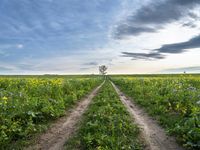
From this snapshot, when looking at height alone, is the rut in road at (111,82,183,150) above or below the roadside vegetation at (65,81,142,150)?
below

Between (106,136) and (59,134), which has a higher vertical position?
(106,136)

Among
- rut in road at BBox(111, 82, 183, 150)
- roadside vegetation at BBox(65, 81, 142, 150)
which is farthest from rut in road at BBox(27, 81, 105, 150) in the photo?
rut in road at BBox(111, 82, 183, 150)

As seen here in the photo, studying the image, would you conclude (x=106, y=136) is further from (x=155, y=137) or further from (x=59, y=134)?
(x=59, y=134)

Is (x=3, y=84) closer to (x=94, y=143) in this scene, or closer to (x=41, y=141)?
(x=41, y=141)

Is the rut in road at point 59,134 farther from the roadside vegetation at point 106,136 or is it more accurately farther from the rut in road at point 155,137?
the rut in road at point 155,137

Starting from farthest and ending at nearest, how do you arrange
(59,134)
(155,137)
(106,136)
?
1. (59,134)
2. (155,137)
3. (106,136)

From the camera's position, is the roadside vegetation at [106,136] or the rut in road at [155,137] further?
the rut in road at [155,137]

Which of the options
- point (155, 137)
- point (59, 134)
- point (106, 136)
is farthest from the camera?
point (59, 134)

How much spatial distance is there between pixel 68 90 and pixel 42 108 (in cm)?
889

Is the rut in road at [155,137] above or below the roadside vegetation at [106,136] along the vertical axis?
below

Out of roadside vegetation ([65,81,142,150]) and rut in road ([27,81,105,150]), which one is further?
rut in road ([27,81,105,150])

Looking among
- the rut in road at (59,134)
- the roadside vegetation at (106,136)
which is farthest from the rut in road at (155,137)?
the rut in road at (59,134)

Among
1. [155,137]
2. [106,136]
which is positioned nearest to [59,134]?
[106,136]

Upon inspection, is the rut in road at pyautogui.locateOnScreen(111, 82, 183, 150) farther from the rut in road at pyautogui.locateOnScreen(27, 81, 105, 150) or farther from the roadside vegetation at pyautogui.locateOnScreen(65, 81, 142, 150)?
the rut in road at pyautogui.locateOnScreen(27, 81, 105, 150)
